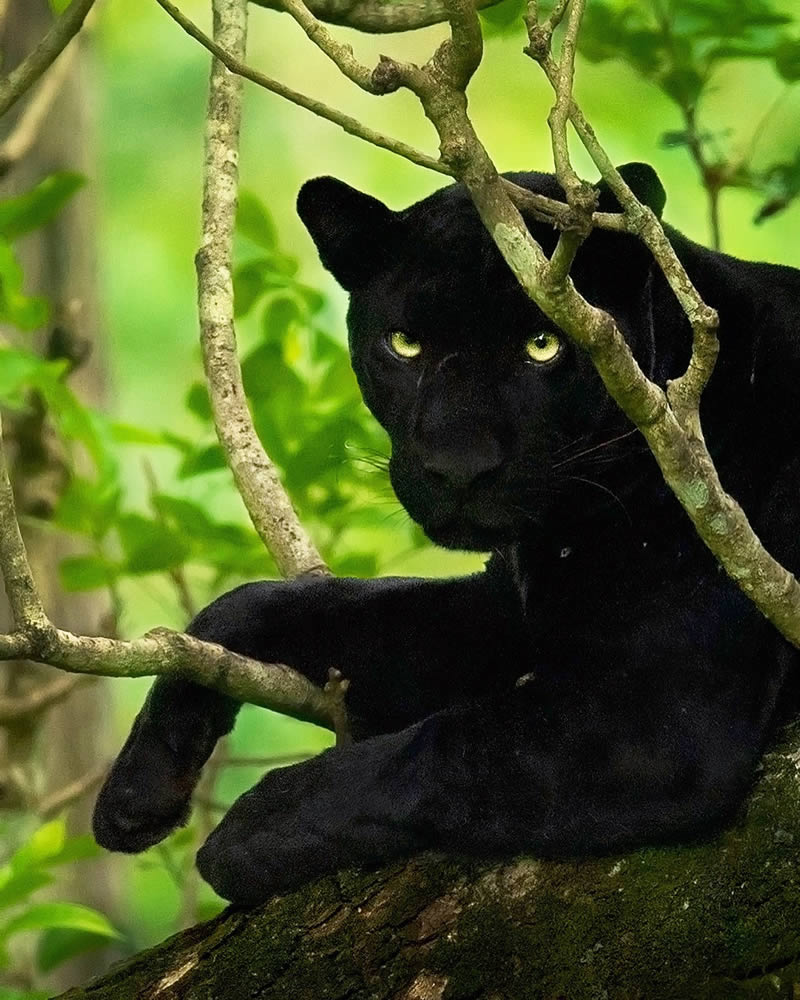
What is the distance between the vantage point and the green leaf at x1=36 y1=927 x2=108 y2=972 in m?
2.91

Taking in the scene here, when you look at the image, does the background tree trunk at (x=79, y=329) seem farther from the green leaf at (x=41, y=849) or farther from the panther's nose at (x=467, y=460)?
the panther's nose at (x=467, y=460)

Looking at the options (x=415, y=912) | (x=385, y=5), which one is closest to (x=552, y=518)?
(x=415, y=912)

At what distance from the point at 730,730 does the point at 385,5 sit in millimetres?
1579

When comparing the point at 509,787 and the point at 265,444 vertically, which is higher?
the point at 265,444

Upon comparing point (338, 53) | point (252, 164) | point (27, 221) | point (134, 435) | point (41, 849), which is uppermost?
point (252, 164)

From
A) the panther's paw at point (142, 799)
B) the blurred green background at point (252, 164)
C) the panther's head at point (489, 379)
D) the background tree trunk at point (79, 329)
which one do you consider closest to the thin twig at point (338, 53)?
the panther's head at point (489, 379)

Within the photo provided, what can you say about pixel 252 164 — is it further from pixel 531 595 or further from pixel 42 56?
pixel 531 595

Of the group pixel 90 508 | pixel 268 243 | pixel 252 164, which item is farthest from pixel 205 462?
pixel 252 164

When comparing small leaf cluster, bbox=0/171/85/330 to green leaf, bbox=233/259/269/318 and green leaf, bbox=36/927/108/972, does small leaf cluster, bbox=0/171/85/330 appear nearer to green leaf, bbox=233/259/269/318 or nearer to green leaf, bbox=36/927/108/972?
green leaf, bbox=233/259/269/318

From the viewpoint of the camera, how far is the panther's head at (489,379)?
211 cm

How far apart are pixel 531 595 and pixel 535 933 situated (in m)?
0.60

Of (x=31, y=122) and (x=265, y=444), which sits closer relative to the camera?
(x=265, y=444)

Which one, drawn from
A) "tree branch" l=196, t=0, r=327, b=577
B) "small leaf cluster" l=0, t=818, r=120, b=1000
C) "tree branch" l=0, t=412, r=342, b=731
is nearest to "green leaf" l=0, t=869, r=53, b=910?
"small leaf cluster" l=0, t=818, r=120, b=1000

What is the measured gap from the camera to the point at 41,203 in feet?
8.61
